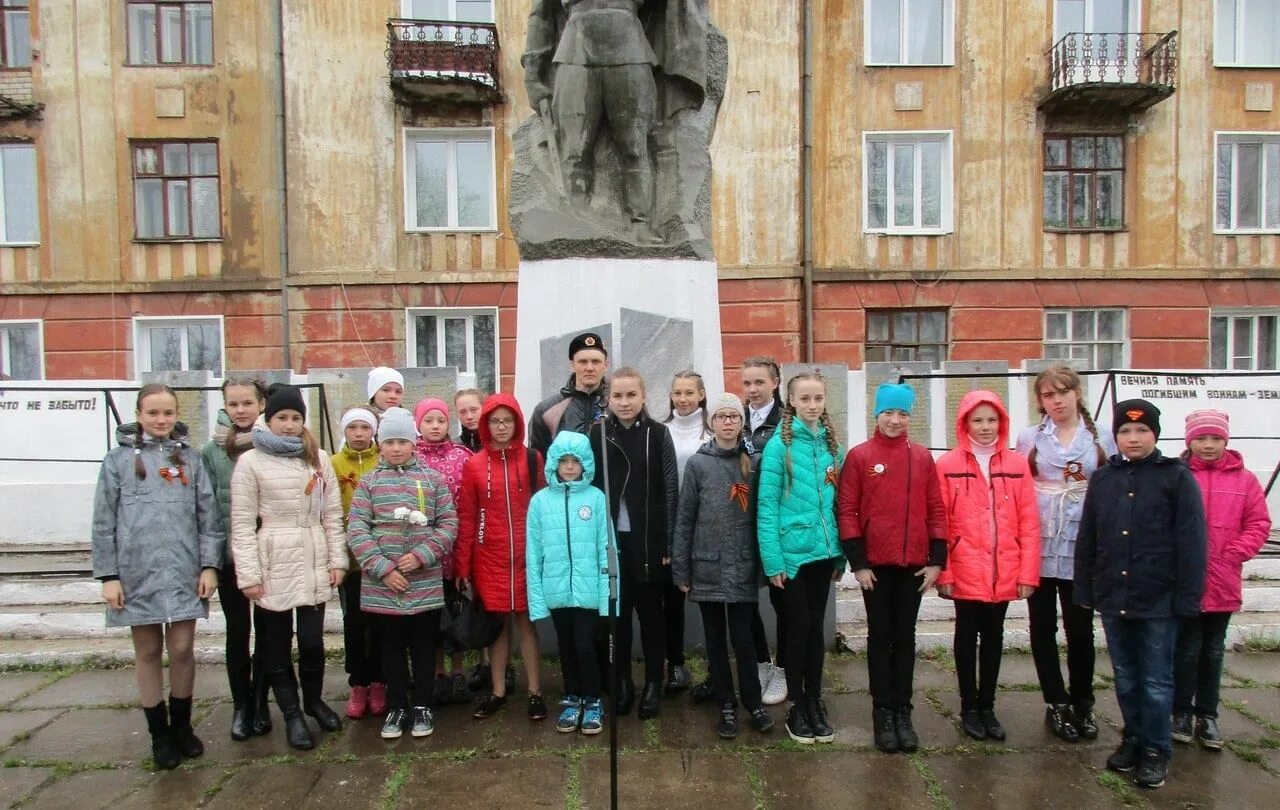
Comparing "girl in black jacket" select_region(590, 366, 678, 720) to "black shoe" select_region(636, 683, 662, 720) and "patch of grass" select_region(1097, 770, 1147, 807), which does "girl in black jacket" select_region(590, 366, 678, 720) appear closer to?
"black shoe" select_region(636, 683, 662, 720)

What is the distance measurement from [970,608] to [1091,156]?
44.3 feet

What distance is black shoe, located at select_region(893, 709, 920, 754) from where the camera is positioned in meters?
3.41

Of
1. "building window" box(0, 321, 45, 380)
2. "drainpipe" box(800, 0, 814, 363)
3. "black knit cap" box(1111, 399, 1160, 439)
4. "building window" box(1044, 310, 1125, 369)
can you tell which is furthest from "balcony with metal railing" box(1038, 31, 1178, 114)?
"building window" box(0, 321, 45, 380)

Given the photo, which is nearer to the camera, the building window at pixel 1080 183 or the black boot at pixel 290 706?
the black boot at pixel 290 706

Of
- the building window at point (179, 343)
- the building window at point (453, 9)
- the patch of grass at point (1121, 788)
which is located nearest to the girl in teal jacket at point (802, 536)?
the patch of grass at point (1121, 788)

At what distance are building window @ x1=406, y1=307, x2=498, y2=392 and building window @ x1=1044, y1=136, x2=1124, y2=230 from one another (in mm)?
9721

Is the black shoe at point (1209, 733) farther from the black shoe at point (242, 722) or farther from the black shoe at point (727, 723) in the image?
the black shoe at point (242, 722)

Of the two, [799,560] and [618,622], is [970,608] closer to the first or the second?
[799,560]

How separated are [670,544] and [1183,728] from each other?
228cm

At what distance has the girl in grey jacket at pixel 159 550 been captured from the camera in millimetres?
3305

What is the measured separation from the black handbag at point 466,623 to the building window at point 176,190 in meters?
12.4

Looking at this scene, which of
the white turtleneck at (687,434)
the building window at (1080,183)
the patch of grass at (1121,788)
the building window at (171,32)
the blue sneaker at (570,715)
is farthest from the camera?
the building window at (1080,183)

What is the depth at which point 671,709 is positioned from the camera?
12.6 feet

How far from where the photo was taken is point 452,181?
46.6 feet
